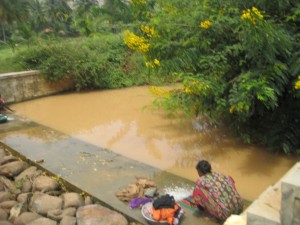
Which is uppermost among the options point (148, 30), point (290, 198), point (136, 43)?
point (148, 30)

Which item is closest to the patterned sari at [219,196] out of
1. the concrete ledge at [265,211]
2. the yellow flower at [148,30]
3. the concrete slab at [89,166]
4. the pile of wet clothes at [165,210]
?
the concrete slab at [89,166]

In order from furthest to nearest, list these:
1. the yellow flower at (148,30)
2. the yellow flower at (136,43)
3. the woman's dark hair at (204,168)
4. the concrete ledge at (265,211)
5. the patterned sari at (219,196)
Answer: the yellow flower at (148,30)
the yellow flower at (136,43)
the woman's dark hair at (204,168)
the patterned sari at (219,196)
the concrete ledge at (265,211)

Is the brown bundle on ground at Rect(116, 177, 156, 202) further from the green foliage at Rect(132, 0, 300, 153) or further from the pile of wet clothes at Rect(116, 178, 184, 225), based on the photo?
the green foliage at Rect(132, 0, 300, 153)

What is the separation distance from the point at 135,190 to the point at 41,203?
1.35m

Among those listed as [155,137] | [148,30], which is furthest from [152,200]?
[148,30]

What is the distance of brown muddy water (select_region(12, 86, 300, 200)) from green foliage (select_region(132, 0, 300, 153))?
1.64ft

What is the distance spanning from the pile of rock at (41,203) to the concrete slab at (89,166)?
174 millimetres

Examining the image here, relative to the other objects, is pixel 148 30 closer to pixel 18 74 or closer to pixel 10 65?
pixel 18 74

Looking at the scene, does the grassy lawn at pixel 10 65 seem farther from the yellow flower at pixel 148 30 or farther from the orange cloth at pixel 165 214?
the orange cloth at pixel 165 214

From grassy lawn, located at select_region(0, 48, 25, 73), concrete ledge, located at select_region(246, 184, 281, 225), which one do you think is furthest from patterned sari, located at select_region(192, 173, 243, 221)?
grassy lawn, located at select_region(0, 48, 25, 73)

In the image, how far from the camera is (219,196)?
4016 millimetres

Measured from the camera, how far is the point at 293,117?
6.64m

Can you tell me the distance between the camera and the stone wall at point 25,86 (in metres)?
11.6

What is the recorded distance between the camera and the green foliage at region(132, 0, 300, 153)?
5465 mm
